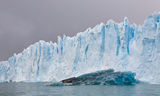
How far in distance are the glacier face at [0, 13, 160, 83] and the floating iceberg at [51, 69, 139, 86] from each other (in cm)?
506

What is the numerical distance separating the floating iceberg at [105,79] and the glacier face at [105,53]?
5.06m

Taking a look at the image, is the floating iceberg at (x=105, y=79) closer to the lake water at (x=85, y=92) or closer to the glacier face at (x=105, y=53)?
the glacier face at (x=105, y=53)

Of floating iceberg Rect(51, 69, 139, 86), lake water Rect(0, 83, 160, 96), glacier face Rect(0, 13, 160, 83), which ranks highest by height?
glacier face Rect(0, 13, 160, 83)

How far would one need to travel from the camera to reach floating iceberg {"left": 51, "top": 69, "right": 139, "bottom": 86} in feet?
104

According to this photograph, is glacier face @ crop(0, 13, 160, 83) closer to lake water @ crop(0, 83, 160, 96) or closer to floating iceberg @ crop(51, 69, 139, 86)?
floating iceberg @ crop(51, 69, 139, 86)

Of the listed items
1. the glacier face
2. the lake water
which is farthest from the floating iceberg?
the lake water

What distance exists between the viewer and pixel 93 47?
43875mm

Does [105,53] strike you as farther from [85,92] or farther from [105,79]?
[85,92]

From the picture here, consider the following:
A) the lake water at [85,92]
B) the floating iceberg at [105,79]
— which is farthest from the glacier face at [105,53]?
the lake water at [85,92]

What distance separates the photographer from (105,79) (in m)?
32.4

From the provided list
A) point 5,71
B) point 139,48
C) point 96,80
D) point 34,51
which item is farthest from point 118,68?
point 5,71

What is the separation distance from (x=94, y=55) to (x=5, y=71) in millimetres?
39595

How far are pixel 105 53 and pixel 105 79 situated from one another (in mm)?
10469

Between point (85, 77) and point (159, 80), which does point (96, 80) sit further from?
point (159, 80)
